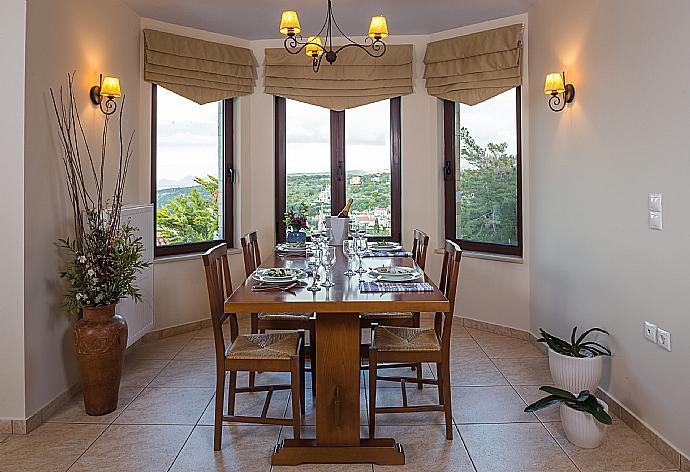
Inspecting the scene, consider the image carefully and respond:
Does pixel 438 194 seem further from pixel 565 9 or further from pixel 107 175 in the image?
pixel 107 175

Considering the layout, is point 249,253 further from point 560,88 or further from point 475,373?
point 560,88

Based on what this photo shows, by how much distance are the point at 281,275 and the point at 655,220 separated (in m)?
1.79

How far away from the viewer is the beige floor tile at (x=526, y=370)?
371cm

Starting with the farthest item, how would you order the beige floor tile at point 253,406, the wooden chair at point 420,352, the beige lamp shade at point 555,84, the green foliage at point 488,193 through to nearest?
the green foliage at point 488,193 → the beige lamp shade at point 555,84 → the beige floor tile at point 253,406 → the wooden chair at point 420,352

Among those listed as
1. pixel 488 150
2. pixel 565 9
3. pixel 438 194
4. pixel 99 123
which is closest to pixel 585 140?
pixel 565 9

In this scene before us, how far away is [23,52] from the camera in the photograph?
9.66 feet

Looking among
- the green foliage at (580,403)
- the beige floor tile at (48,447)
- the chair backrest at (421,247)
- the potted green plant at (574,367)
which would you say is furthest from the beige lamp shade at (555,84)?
the beige floor tile at (48,447)

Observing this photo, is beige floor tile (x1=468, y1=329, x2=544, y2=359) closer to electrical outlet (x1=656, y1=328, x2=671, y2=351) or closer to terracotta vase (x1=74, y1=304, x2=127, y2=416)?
electrical outlet (x1=656, y1=328, x2=671, y2=351)

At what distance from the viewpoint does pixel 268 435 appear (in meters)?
2.93

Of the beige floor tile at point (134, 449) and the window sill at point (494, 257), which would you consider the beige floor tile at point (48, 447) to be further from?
the window sill at point (494, 257)

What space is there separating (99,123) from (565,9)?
3.10 metres

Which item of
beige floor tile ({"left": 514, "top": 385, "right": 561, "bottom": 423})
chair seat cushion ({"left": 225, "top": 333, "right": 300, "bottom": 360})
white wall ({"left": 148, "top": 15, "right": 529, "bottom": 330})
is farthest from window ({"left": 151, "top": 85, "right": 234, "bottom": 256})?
beige floor tile ({"left": 514, "top": 385, "right": 561, "bottom": 423})

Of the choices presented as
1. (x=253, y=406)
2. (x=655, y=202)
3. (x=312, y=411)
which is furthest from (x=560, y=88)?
(x=253, y=406)

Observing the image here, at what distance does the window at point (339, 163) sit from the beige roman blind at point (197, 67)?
1.55 feet
